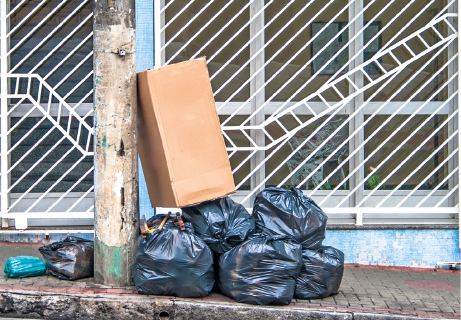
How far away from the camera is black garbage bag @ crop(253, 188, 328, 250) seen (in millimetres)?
4669

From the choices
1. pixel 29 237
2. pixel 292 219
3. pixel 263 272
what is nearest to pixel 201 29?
pixel 292 219

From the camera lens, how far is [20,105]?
5.87m

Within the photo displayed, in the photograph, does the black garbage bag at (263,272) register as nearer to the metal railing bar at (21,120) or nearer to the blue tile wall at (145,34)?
the blue tile wall at (145,34)

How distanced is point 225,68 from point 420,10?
2.26 meters

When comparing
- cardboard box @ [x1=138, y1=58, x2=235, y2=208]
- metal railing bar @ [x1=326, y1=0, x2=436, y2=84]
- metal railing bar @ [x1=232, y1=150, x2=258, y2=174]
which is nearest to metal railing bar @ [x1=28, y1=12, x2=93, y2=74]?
cardboard box @ [x1=138, y1=58, x2=235, y2=208]

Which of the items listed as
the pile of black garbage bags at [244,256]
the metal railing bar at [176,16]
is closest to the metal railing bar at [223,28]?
the metal railing bar at [176,16]

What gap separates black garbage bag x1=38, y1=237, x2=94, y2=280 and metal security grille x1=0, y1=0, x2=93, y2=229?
0.96 metres

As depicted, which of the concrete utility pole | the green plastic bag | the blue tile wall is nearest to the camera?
the concrete utility pole

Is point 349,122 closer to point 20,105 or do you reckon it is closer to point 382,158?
point 382,158

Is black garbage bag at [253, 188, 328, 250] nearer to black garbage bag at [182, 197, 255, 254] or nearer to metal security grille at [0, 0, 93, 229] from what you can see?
black garbage bag at [182, 197, 255, 254]

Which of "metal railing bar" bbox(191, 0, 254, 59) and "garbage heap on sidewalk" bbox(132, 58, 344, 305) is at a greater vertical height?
"metal railing bar" bbox(191, 0, 254, 59)

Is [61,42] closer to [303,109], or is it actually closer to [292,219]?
[303,109]

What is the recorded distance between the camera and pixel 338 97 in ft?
19.6

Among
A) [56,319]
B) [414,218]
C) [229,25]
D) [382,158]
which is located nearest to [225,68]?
[229,25]
